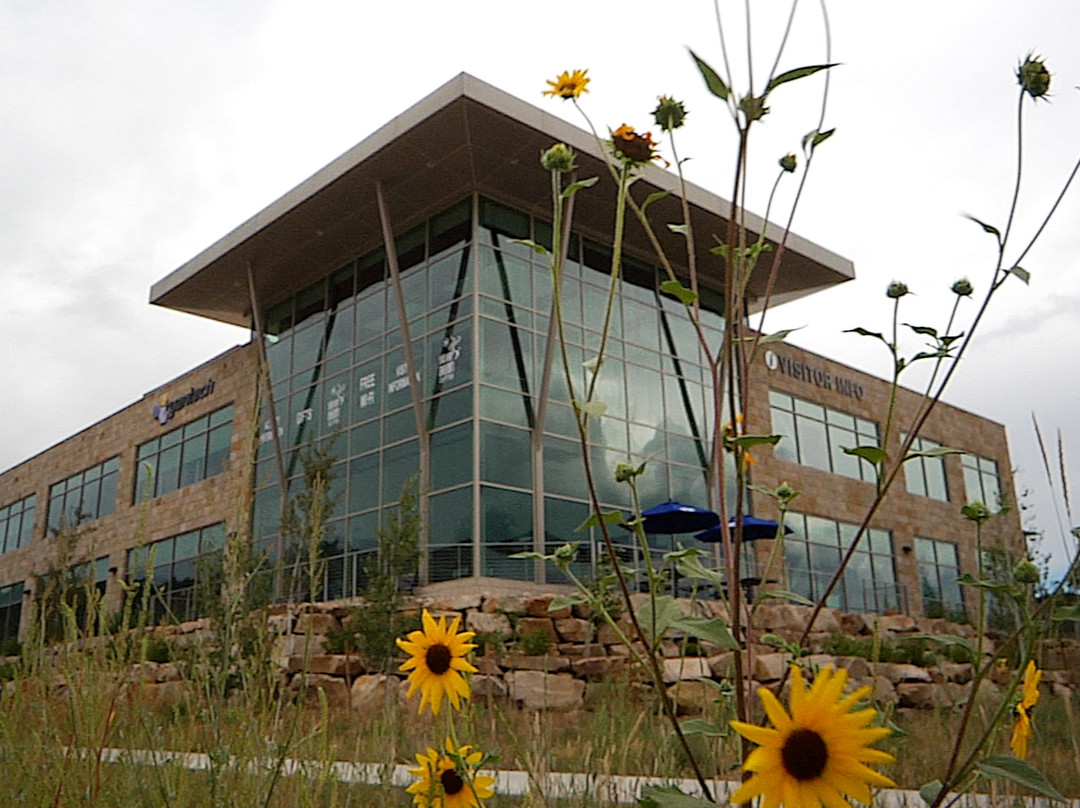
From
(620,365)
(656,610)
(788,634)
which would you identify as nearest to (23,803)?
(656,610)

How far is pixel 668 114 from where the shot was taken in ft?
7.05

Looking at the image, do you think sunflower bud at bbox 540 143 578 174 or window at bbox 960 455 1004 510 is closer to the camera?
sunflower bud at bbox 540 143 578 174

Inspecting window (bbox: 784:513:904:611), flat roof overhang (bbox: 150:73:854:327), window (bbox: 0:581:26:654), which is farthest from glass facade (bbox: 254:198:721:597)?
window (bbox: 0:581:26:654)

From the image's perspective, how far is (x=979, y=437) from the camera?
29781 mm

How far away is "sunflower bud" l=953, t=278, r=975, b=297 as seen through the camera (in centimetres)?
232

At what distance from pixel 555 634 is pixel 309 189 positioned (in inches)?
376

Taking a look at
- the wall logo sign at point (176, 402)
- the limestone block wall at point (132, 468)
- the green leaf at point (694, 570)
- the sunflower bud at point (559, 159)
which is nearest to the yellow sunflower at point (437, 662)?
the green leaf at point (694, 570)

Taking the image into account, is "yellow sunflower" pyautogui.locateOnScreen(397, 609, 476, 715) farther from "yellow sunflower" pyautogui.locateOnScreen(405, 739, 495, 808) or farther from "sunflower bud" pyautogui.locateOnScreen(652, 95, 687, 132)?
"sunflower bud" pyautogui.locateOnScreen(652, 95, 687, 132)

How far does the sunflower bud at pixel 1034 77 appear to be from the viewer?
6.50 feet

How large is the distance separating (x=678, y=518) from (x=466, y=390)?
4.65m

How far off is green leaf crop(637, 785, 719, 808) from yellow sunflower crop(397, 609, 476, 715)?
0.71 meters

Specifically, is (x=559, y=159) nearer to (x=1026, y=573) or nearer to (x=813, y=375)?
(x=1026, y=573)

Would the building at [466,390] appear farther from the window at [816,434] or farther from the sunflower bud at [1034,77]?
the sunflower bud at [1034,77]

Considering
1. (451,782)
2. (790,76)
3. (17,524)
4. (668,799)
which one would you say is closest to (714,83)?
(790,76)
